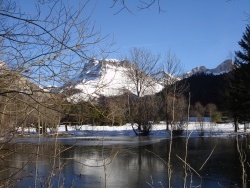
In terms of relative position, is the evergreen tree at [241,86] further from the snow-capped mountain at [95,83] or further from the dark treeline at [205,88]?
the snow-capped mountain at [95,83]

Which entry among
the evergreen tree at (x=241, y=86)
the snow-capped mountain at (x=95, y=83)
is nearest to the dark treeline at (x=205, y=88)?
the evergreen tree at (x=241, y=86)

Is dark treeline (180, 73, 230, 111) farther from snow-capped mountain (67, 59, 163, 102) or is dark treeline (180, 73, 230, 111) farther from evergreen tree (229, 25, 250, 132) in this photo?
snow-capped mountain (67, 59, 163, 102)

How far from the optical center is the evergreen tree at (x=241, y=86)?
99.6ft

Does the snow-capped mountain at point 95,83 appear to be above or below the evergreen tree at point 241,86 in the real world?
below

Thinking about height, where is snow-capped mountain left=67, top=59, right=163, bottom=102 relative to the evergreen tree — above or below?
below

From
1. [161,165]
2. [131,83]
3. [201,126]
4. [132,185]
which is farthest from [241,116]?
[131,83]

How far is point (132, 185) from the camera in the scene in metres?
9.66

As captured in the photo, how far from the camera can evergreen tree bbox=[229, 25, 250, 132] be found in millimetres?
30344

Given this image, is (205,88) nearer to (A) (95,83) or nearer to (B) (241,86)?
(B) (241,86)

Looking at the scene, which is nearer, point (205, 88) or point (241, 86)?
point (241, 86)

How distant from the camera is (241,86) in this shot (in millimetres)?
30234

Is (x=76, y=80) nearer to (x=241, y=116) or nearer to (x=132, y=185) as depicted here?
(x=132, y=185)

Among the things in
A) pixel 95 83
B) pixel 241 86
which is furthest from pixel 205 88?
pixel 95 83

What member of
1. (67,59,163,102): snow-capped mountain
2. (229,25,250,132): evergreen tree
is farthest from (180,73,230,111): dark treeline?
(67,59,163,102): snow-capped mountain
